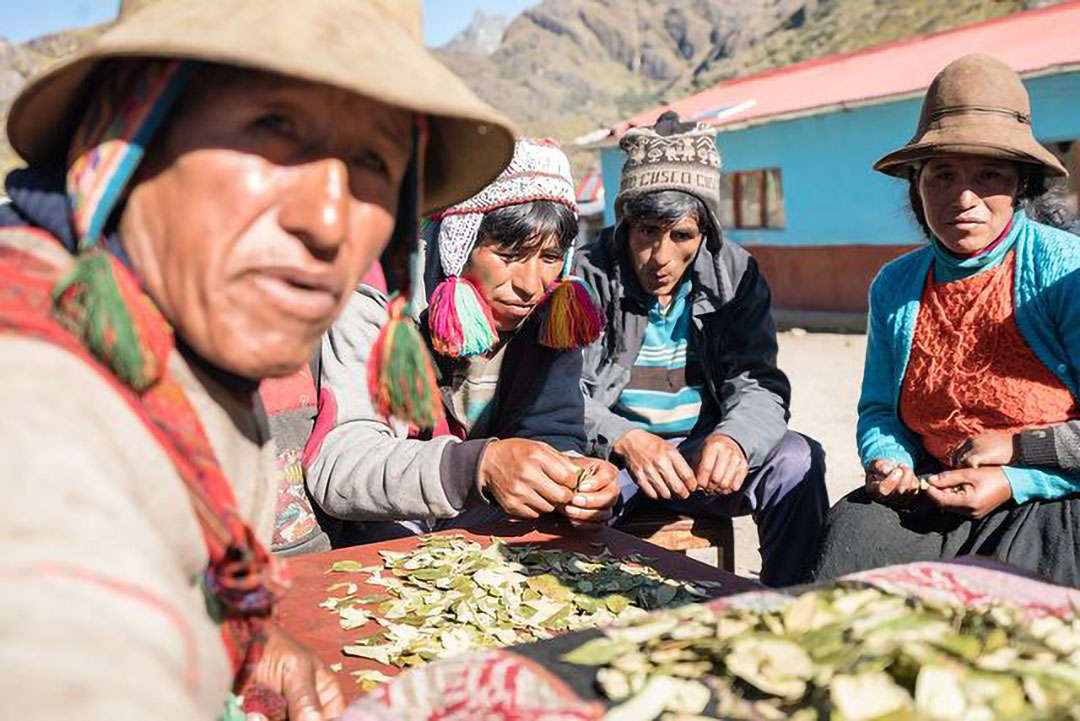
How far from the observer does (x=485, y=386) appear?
3.30 m

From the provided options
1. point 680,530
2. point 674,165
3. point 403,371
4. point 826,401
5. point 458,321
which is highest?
point 674,165

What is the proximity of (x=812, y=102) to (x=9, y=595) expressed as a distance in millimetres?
15002

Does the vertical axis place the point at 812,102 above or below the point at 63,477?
above

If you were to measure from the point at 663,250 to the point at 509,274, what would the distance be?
89 cm

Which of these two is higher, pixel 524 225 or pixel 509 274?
pixel 524 225

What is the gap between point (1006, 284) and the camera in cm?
292

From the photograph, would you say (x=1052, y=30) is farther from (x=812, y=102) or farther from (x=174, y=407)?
(x=174, y=407)

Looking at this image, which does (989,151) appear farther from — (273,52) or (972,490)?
(273,52)

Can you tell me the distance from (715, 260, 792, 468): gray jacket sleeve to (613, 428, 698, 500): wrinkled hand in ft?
1.20

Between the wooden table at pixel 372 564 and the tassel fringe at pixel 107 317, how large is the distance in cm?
101

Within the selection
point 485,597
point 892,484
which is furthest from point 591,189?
point 485,597

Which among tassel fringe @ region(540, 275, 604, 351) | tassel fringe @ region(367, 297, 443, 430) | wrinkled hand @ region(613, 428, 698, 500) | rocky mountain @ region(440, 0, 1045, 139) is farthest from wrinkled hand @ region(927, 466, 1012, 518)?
rocky mountain @ region(440, 0, 1045, 139)

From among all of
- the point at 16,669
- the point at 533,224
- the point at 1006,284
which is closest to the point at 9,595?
the point at 16,669

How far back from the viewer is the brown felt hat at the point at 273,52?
94 cm
